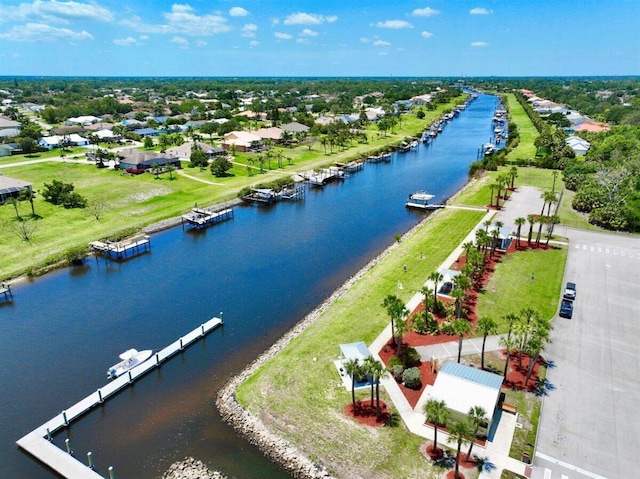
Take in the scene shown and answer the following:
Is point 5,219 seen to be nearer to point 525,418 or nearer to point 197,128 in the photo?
point 525,418

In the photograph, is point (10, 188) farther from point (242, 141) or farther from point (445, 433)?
point (445, 433)

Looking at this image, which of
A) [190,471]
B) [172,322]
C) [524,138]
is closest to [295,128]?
[524,138]

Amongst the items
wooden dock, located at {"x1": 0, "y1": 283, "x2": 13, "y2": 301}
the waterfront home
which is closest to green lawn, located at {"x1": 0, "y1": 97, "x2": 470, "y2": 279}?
wooden dock, located at {"x1": 0, "y1": 283, "x2": 13, "y2": 301}

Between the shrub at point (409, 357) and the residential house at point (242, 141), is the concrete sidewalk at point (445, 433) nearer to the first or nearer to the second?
the shrub at point (409, 357)

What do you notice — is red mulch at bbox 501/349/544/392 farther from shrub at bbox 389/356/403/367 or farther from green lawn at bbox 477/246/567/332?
shrub at bbox 389/356/403/367

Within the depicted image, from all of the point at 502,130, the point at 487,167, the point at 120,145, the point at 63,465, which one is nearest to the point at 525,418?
the point at 63,465

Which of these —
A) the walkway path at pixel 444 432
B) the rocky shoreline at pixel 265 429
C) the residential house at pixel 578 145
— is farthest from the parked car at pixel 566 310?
the residential house at pixel 578 145

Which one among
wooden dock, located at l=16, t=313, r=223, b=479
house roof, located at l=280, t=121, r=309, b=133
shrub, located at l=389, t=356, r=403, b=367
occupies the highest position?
house roof, located at l=280, t=121, r=309, b=133
